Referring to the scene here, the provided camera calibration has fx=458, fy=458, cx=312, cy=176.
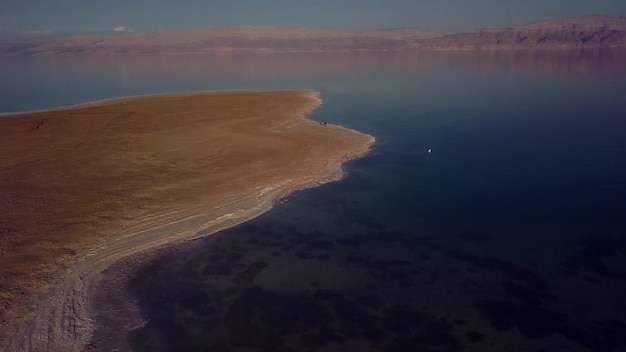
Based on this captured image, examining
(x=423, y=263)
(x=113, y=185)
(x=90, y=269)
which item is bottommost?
(x=423, y=263)

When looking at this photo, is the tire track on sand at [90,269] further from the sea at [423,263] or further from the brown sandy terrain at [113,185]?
the sea at [423,263]

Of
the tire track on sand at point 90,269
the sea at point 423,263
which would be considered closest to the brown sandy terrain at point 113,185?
the tire track on sand at point 90,269

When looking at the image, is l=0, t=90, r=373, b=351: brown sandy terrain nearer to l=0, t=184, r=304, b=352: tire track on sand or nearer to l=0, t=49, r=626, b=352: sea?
l=0, t=184, r=304, b=352: tire track on sand

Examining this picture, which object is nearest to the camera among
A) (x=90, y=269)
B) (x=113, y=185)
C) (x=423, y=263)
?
(x=90, y=269)

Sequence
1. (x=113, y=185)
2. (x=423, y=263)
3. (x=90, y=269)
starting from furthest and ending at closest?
(x=113, y=185), (x=423, y=263), (x=90, y=269)

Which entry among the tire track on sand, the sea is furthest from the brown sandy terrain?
the sea

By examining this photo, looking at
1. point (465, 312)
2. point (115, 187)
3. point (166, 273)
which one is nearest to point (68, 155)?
point (115, 187)

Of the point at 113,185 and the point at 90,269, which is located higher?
the point at 113,185

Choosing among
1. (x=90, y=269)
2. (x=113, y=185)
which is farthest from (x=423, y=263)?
(x=113, y=185)

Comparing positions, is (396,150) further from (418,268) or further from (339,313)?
(339,313)

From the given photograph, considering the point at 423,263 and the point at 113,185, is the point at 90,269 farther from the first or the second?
the point at 423,263
